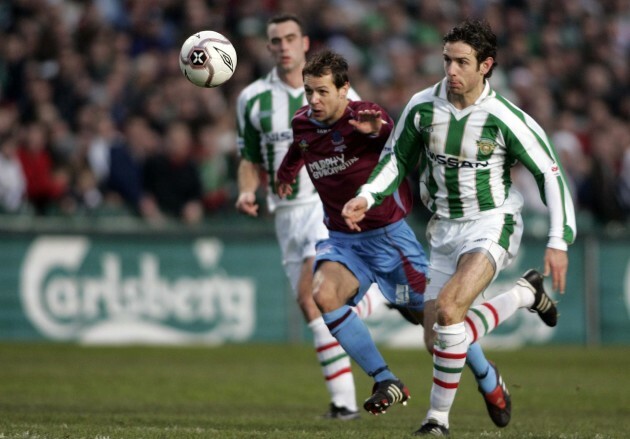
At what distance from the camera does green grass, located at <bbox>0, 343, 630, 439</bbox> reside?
8016mm

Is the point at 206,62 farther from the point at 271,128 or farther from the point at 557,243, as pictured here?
the point at 557,243

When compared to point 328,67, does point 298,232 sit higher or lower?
lower

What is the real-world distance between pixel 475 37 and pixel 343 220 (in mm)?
1673

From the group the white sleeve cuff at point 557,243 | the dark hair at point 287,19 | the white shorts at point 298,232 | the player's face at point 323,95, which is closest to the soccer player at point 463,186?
the white sleeve cuff at point 557,243

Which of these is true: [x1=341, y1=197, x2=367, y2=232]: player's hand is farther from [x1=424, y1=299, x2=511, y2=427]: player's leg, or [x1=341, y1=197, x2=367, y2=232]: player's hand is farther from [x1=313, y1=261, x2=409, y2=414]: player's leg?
[x1=424, y1=299, x2=511, y2=427]: player's leg

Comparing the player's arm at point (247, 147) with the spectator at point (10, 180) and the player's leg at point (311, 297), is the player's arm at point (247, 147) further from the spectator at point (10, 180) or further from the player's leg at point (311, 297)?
the spectator at point (10, 180)

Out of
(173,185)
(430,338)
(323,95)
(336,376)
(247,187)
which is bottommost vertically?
(336,376)

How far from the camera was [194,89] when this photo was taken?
1780cm

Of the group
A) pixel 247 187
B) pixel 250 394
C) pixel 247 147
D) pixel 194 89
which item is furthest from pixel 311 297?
pixel 194 89

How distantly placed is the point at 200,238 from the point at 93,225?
4.59ft

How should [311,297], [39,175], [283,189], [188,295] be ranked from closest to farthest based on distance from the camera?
[283,189] < [311,297] < [39,175] < [188,295]

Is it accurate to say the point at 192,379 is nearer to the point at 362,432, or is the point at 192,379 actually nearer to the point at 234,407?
the point at 234,407

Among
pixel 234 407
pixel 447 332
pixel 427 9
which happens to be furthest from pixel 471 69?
pixel 427 9

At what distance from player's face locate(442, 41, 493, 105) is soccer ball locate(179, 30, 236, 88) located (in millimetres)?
1753
